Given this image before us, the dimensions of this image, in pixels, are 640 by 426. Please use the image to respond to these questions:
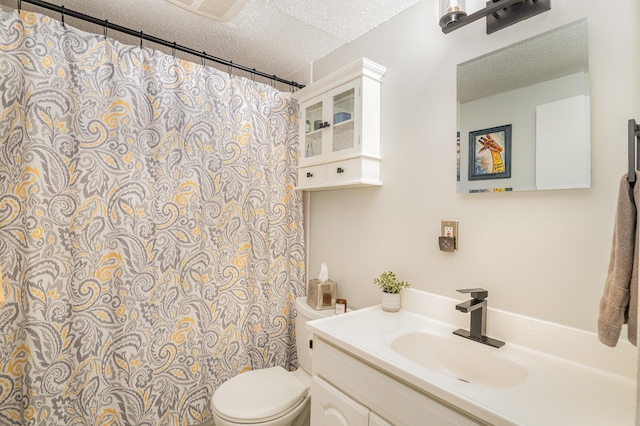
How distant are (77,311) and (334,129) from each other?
1537 millimetres

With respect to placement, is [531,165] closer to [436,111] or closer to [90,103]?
[436,111]

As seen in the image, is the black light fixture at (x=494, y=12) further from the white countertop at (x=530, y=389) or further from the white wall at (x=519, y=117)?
the white countertop at (x=530, y=389)

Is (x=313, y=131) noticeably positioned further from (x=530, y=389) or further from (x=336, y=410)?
(x=530, y=389)

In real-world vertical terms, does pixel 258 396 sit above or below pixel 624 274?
below

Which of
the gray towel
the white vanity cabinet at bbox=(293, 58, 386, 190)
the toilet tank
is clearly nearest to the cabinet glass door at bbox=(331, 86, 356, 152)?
the white vanity cabinet at bbox=(293, 58, 386, 190)

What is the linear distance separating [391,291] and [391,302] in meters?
0.05

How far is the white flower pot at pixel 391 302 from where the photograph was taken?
4.82 ft

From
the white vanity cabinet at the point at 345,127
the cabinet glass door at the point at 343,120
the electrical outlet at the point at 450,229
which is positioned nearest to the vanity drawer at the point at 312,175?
the white vanity cabinet at the point at 345,127

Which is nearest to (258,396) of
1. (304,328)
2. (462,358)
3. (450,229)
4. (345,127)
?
(304,328)

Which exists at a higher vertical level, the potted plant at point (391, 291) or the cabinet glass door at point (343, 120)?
the cabinet glass door at point (343, 120)

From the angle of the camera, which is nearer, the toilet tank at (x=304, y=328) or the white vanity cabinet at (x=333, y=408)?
the white vanity cabinet at (x=333, y=408)

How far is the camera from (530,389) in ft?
2.83

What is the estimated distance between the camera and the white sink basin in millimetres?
1040

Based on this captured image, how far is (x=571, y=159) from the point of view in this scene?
102 cm
